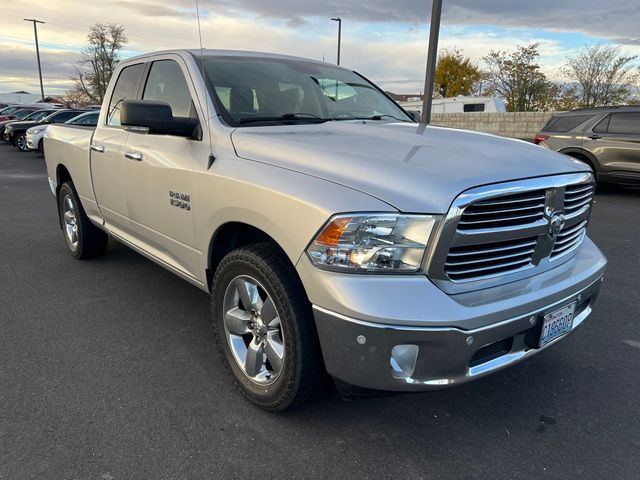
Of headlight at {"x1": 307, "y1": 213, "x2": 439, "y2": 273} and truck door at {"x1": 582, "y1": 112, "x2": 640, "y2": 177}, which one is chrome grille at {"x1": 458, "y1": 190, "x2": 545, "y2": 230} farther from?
truck door at {"x1": 582, "y1": 112, "x2": 640, "y2": 177}

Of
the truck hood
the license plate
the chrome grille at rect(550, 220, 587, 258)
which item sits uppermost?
the truck hood

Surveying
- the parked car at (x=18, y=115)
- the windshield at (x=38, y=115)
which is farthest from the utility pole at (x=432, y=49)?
the parked car at (x=18, y=115)

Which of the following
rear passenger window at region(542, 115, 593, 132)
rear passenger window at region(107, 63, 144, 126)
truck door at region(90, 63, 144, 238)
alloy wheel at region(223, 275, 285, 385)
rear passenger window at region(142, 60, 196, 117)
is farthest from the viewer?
rear passenger window at region(542, 115, 593, 132)

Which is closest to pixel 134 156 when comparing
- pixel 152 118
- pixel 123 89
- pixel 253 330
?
pixel 152 118

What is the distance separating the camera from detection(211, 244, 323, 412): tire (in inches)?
92.6

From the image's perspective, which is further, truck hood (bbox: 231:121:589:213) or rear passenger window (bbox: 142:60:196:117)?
rear passenger window (bbox: 142:60:196:117)

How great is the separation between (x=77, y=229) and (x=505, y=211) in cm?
448

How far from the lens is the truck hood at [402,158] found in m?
2.14

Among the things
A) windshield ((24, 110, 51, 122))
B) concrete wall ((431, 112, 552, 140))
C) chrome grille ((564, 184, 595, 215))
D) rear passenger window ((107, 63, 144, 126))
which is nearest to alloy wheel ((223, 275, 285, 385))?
chrome grille ((564, 184, 595, 215))

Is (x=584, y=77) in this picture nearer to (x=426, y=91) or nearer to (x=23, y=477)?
(x=426, y=91)

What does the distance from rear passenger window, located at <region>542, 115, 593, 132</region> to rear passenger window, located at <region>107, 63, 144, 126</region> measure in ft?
30.9

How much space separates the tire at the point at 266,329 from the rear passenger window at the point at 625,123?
9926mm

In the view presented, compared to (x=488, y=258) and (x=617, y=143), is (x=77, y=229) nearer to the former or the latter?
(x=488, y=258)

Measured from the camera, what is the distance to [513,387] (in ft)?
9.93
